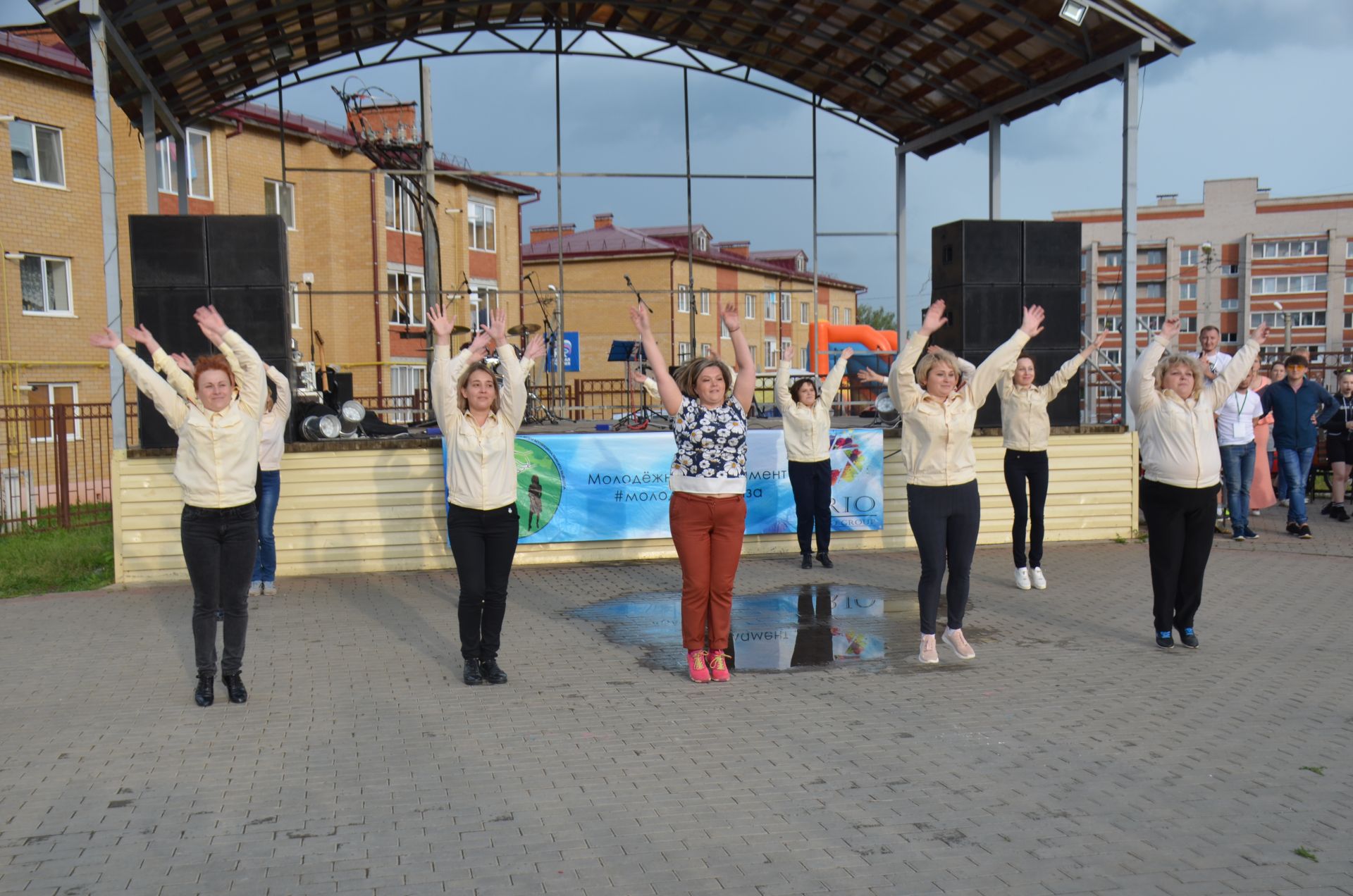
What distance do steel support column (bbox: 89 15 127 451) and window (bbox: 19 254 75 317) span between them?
16626 mm

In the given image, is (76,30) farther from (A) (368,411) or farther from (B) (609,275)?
(B) (609,275)

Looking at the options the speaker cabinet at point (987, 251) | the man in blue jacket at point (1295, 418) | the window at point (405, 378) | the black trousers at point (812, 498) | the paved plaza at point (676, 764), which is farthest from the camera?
the window at point (405, 378)

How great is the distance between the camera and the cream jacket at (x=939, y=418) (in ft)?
21.4

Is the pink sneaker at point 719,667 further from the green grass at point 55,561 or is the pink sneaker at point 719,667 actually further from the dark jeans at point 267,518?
the green grass at point 55,561

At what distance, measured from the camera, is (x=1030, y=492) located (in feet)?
29.4

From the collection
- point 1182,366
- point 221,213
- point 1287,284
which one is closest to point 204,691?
point 1182,366

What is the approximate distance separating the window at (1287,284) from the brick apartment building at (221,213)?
65.5 m

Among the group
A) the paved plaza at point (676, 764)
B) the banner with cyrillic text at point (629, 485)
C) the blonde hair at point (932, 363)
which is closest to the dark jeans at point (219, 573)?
the paved plaza at point (676, 764)

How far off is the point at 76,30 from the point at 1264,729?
35.0ft

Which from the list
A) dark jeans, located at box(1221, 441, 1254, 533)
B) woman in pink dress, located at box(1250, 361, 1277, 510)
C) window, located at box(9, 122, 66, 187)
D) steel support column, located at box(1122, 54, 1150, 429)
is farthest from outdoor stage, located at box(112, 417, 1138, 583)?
window, located at box(9, 122, 66, 187)

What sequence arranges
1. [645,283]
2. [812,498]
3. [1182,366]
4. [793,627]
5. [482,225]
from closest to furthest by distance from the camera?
[1182,366], [793,627], [812,498], [482,225], [645,283]

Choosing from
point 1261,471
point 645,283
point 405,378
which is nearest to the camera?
point 1261,471

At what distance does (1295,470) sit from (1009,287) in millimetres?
4042

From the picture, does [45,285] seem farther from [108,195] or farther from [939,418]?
[939,418]
